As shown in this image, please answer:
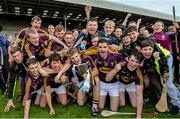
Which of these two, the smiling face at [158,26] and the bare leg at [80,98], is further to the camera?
the smiling face at [158,26]

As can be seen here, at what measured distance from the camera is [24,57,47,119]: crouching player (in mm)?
6785

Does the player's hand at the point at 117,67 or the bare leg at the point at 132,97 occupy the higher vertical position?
the player's hand at the point at 117,67

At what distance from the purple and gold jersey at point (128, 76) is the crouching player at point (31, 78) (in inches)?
66.2

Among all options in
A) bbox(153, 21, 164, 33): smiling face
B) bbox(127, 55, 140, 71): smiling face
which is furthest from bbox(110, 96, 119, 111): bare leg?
bbox(153, 21, 164, 33): smiling face

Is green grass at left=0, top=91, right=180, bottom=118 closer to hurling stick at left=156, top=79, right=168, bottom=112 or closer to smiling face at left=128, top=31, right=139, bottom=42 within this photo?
hurling stick at left=156, top=79, right=168, bottom=112

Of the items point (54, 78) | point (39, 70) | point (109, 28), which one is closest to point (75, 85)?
point (54, 78)

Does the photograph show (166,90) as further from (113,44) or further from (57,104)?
(57,104)

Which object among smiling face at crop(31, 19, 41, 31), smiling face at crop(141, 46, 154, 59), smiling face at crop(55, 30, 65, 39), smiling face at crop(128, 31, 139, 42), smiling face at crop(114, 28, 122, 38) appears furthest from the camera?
smiling face at crop(114, 28, 122, 38)

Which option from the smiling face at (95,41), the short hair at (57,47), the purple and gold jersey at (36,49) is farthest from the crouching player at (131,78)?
the purple and gold jersey at (36,49)

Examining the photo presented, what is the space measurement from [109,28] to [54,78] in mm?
1948

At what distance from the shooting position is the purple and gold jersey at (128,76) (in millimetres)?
6855

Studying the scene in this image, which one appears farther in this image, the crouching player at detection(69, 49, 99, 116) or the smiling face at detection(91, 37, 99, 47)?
the smiling face at detection(91, 37, 99, 47)

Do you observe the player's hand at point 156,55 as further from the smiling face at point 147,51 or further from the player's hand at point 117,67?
the player's hand at point 117,67

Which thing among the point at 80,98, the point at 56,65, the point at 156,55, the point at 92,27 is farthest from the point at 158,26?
the point at 56,65
